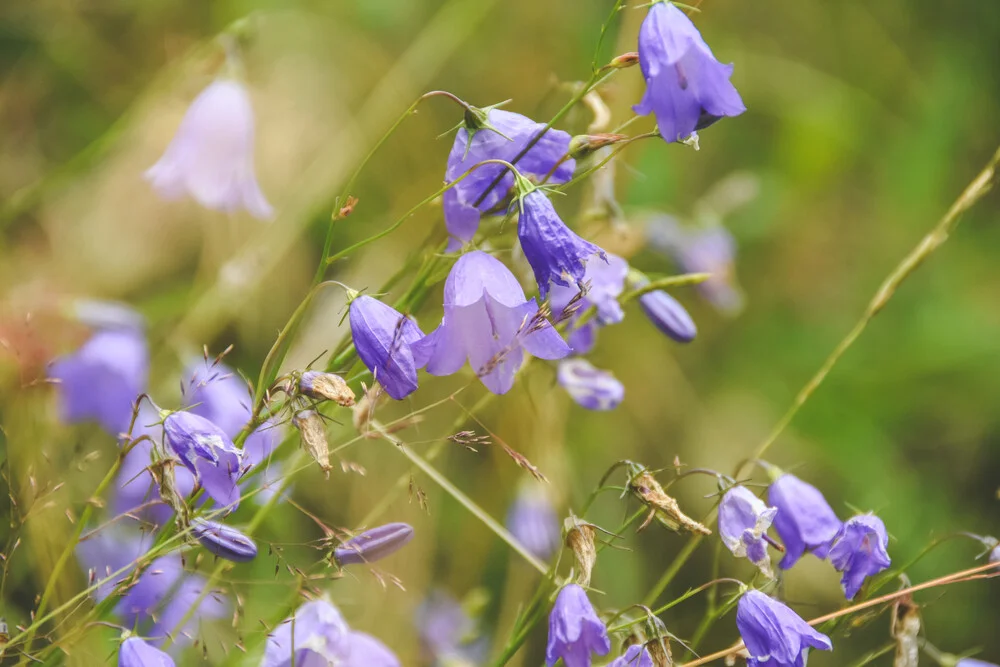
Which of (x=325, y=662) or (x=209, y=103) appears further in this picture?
(x=209, y=103)

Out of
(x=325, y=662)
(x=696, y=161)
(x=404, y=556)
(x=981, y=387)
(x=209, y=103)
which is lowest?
(x=404, y=556)

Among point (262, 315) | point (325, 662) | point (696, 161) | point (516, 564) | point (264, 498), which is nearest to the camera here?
point (325, 662)

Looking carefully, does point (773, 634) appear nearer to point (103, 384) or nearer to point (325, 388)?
point (325, 388)

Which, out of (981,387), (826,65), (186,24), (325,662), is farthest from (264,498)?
(826,65)

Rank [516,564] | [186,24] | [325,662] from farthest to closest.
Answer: [186,24] → [516,564] → [325,662]

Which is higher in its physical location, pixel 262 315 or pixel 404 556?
pixel 262 315

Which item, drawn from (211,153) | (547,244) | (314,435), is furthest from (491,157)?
(211,153)

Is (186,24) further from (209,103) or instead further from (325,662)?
(325,662)
